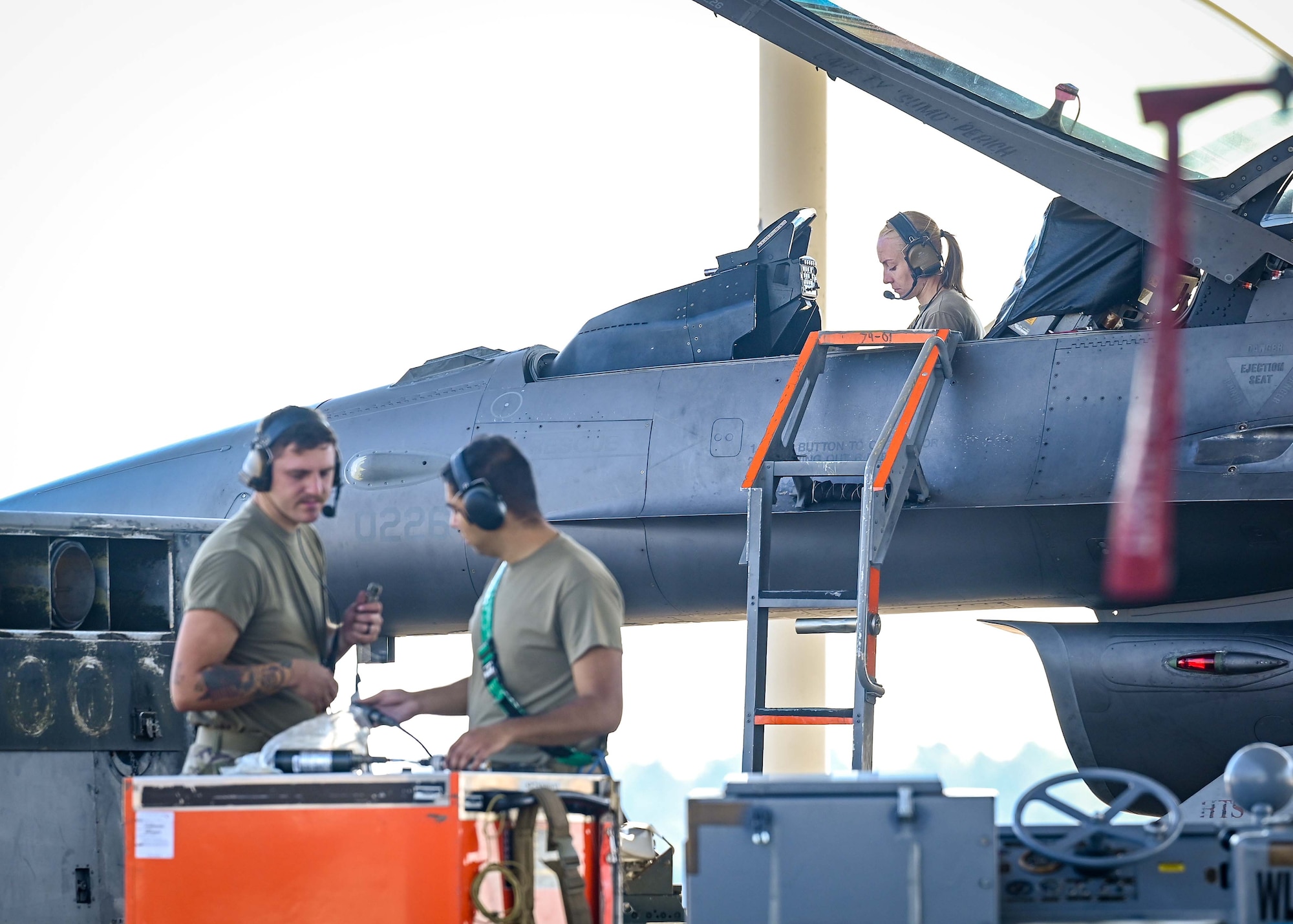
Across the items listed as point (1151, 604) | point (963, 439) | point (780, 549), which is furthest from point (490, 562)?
point (1151, 604)

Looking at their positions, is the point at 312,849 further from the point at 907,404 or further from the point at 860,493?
the point at 860,493

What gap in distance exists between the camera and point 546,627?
3.58 meters

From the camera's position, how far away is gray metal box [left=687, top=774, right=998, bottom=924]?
320 centimetres

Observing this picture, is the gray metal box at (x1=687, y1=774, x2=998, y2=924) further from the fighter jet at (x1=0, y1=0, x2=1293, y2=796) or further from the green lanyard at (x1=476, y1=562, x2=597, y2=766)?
the fighter jet at (x1=0, y1=0, x2=1293, y2=796)

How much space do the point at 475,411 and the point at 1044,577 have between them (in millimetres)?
2880

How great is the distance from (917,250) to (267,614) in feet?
14.5

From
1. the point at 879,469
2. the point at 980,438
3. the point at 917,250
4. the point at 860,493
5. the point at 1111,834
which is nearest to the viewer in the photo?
the point at 1111,834

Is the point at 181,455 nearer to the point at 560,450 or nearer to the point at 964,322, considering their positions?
the point at 560,450

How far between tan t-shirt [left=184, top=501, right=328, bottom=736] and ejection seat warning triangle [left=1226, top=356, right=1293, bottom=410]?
423 cm

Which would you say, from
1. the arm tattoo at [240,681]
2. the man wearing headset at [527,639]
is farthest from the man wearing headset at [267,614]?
the man wearing headset at [527,639]

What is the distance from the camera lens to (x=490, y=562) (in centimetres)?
770

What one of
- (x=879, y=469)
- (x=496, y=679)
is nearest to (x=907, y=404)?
(x=879, y=469)

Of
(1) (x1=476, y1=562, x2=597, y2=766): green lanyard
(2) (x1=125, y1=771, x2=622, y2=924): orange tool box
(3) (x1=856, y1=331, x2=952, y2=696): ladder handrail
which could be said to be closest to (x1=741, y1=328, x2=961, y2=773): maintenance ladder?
(3) (x1=856, y1=331, x2=952, y2=696): ladder handrail

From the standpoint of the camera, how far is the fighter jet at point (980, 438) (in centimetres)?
652
